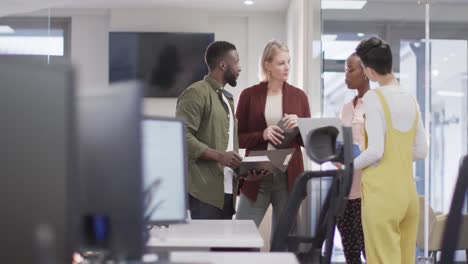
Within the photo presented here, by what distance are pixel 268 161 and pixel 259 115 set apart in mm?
520

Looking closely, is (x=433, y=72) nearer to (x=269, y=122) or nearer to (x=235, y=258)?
(x=269, y=122)

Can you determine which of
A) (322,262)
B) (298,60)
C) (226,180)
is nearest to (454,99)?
(298,60)

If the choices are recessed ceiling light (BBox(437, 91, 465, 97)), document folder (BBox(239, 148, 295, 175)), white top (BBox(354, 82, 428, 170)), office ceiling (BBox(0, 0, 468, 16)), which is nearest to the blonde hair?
document folder (BBox(239, 148, 295, 175))

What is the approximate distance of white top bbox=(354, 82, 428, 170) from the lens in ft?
11.3

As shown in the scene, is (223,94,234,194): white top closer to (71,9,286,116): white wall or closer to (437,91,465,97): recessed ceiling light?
(437,91,465,97): recessed ceiling light

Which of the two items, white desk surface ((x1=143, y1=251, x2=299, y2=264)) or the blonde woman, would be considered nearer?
white desk surface ((x1=143, y1=251, x2=299, y2=264))

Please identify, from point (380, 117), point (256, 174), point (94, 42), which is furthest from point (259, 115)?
point (94, 42)

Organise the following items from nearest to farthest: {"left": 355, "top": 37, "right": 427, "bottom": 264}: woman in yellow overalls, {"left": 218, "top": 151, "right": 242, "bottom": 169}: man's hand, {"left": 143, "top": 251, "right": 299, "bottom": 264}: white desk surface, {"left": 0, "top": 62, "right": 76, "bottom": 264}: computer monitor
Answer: {"left": 0, "top": 62, "right": 76, "bottom": 264}: computer monitor
{"left": 143, "top": 251, "right": 299, "bottom": 264}: white desk surface
{"left": 355, "top": 37, "right": 427, "bottom": 264}: woman in yellow overalls
{"left": 218, "top": 151, "right": 242, "bottom": 169}: man's hand

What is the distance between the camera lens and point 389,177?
3.49 m

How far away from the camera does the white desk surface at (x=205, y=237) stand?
2.40 m

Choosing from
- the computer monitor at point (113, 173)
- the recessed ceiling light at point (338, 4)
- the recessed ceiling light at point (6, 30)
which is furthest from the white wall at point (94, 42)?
the computer monitor at point (113, 173)

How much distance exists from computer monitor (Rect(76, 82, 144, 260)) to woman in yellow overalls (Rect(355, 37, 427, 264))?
6.72 ft

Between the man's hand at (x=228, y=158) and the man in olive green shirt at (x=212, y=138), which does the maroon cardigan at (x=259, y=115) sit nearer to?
the man in olive green shirt at (x=212, y=138)

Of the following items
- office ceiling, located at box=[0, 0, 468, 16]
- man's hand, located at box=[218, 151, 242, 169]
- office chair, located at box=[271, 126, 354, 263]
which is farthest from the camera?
office ceiling, located at box=[0, 0, 468, 16]
